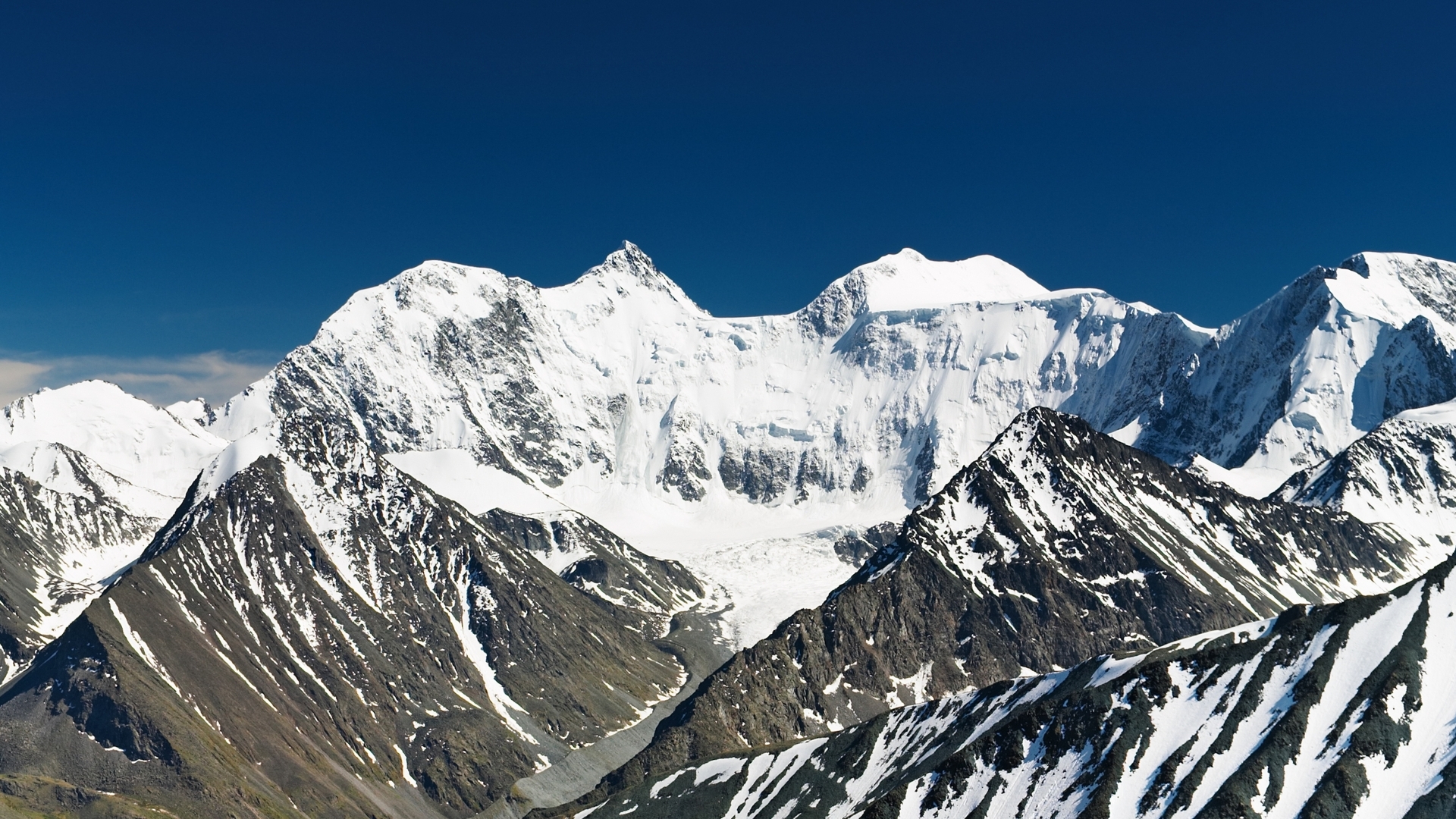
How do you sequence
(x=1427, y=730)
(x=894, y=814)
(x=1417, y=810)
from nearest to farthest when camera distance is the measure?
(x=1417, y=810) < (x=1427, y=730) < (x=894, y=814)

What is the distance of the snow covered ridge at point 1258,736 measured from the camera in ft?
544

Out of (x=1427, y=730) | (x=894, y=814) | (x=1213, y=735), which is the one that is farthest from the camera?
(x=894, y=814)

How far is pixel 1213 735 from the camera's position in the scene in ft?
593

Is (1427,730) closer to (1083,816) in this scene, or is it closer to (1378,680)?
(1378,680)

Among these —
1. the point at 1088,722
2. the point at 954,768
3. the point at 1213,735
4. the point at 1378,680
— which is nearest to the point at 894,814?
the point at 954,768

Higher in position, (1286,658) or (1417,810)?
(1286,658)

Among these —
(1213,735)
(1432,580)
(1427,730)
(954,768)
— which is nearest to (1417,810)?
(1427,730)

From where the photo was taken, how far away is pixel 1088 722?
192 m

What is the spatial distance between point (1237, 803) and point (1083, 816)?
16.3 metres

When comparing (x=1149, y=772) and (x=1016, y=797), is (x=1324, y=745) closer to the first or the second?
(x=1149, y=772)

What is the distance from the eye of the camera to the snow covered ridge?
166m

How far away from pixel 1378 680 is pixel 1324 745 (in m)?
10.7

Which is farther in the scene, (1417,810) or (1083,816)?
(1083,816)

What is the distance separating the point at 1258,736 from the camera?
17688 cm
